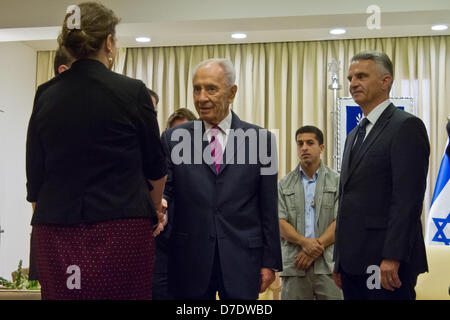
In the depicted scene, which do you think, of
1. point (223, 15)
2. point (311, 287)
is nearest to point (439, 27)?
point (223, 15)

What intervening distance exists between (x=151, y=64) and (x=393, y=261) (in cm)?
531

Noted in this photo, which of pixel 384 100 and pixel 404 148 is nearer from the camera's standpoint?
pixel 404 148

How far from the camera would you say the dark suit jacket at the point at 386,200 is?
210 centimetres

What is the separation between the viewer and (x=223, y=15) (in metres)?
4.59

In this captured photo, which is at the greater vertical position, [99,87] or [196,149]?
[99,87]

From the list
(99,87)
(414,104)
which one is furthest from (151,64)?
(99,87)

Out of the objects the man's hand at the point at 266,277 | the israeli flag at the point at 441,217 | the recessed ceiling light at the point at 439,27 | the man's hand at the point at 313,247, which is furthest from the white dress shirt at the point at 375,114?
the recessed ceiling light at the point at 439,27

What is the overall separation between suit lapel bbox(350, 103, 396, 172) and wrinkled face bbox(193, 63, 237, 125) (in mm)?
532

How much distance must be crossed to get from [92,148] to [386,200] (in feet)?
3.77

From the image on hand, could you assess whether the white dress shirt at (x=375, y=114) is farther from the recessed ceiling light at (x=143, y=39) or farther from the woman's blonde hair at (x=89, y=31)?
the recessed ceiling light at (x=143, y=39)

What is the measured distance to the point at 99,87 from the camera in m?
1.62
